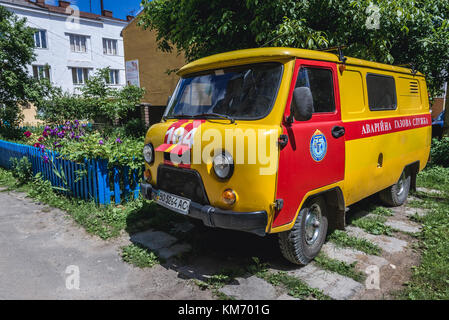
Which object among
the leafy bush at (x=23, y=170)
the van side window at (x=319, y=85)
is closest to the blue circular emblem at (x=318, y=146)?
the van side window at (x=319, y=85)

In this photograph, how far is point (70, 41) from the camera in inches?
1214

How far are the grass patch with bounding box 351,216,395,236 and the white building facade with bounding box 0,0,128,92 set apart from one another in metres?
27.6

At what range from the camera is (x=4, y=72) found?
37.4 feet

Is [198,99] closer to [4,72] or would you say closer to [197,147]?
[197,147]

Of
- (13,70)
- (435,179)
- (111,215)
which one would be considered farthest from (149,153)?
(13,70)

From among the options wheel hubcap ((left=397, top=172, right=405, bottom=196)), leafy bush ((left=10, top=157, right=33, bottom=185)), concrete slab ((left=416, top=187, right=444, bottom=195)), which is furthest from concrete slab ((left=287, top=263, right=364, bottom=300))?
leafy bush ((left=10, top=157, right=33, bottom=185))

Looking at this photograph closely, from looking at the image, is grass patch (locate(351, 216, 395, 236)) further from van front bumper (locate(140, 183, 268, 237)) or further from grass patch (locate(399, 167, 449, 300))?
van front bumper (locate(140, 183, 268, 237))

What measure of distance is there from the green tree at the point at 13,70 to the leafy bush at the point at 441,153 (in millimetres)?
13524

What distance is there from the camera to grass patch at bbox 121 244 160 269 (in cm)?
381

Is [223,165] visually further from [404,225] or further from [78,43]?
[78,43]

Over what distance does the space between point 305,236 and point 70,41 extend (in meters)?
33.6

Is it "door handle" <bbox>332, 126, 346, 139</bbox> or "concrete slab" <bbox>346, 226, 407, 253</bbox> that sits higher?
"door handle" <bbox>332, 126, 346, 139</bbox>

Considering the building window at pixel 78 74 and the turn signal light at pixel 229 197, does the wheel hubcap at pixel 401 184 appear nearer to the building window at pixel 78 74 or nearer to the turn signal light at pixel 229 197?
the turn signal light at pixel 229 197

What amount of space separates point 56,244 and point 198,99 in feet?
9.04
